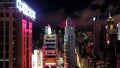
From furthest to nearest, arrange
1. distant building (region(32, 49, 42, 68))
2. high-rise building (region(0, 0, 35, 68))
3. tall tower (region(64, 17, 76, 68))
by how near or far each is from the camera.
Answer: tall tower (region(64, 17, 76, 68)) < distant building (region(32, 49, 42, 68)) < high-rise building (region(0, 0, 35, 68))

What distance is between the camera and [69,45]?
55.8m

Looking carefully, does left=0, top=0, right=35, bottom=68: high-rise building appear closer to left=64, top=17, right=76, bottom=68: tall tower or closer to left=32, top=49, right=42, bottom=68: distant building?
left=32, top=49, right=42, bottom=68: distant building

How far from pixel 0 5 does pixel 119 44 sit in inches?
586

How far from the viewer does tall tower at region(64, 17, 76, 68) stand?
178 ft

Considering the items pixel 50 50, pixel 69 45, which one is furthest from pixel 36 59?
pixel 69 45

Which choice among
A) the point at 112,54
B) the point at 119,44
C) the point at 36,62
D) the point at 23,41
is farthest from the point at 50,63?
the point at 23,41

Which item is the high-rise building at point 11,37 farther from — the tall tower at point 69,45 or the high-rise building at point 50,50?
the tall tower at point 69,45

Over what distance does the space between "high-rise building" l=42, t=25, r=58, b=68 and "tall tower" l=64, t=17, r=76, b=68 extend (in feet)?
24.2

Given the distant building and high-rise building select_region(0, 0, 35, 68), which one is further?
the distant building

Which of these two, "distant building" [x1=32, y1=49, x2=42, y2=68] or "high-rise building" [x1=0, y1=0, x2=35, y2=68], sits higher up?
"high-rise building" [x1=0, y1=0, x2=35, y2=68]

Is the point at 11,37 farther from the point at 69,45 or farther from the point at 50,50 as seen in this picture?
the point at 69,45

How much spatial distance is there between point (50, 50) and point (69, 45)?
9894 mm

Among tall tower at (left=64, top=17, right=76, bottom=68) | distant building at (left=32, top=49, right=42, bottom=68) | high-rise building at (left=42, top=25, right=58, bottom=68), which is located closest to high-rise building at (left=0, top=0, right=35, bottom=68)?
distant building at (left=32, top=49, right=42, bottom=68)

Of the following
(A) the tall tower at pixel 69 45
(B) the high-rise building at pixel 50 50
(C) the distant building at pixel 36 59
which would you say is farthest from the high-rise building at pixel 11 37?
(A) the tall tower at pixel 69 45
